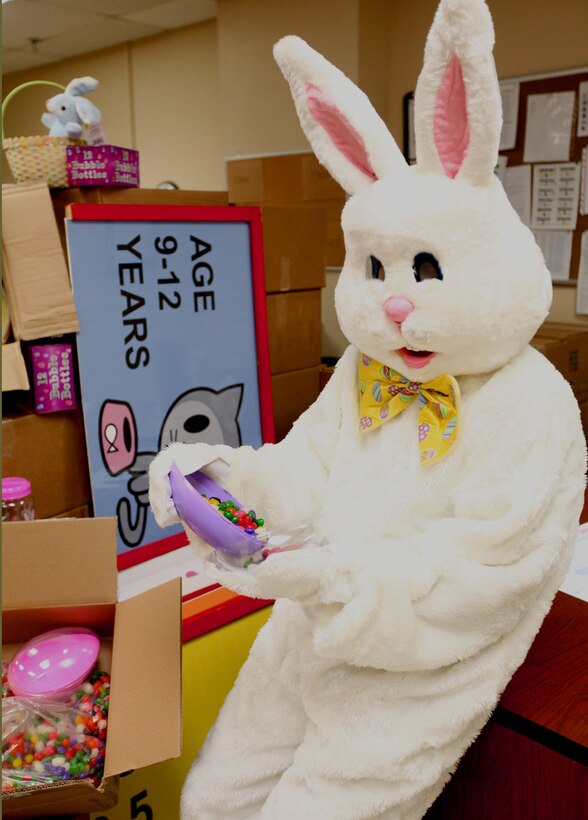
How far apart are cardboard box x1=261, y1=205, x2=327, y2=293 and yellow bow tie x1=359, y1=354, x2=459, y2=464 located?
97 centimetres

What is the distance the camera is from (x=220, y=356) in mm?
1672

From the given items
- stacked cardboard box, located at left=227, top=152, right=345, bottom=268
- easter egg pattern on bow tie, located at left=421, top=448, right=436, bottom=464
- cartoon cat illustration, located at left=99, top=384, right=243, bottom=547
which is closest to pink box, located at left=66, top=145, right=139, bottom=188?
cartoon cat illustration, located at left=99, top=384, right=243, bottom=547

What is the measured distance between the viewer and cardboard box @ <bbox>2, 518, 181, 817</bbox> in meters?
0.88

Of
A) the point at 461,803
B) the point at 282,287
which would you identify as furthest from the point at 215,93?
the point at 461,803

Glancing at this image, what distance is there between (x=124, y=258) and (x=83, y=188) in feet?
0.61

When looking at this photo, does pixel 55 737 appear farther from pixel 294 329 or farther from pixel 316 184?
pixel 316 184

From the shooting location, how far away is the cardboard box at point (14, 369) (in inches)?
54.4

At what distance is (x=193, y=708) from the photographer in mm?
1219

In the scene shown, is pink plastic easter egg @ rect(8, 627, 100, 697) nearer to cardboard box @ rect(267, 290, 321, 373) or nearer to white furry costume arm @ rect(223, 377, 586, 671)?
white furry costume arm @ rect(223, 377, 586, 671)

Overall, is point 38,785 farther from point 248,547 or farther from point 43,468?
point 43,468

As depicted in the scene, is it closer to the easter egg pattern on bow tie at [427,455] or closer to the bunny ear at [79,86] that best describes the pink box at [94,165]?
the bunny ear at [79,86]

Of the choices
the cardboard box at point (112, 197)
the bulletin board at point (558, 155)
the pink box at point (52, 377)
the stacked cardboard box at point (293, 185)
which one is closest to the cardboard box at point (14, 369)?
the pink box at point (52, 377)

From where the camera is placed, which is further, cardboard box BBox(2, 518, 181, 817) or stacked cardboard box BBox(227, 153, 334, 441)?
stacked cardboard box BBox(227, 153, 334, 441)

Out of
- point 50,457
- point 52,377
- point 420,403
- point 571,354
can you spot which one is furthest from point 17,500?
point 571,354
